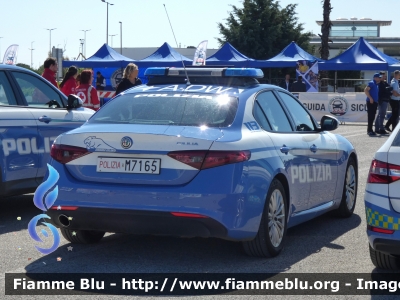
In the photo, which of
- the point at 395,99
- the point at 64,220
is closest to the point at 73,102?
the point at 64,220

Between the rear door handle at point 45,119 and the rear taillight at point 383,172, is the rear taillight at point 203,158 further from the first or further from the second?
the rear door handle at point 45,119

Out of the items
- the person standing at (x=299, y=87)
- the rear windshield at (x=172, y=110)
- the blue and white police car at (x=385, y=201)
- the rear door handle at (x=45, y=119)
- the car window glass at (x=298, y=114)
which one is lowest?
the person standing at (x=299, y=87)

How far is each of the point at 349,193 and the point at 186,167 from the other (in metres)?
3.36

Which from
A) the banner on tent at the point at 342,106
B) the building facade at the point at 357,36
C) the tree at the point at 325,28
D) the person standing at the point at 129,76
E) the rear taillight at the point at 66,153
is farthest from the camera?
the building facade at the point at 357,36

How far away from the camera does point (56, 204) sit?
6.14 meters

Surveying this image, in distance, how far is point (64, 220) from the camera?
Result: 616cm

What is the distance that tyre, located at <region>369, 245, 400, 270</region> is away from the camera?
5863 millimetres

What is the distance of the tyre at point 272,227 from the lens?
625 cm

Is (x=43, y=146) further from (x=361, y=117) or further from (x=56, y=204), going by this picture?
(x=361, y=117)

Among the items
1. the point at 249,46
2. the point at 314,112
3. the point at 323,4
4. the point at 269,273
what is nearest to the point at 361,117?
the point at 314,112

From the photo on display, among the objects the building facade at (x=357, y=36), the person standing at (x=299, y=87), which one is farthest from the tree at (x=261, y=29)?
the person standing at (x=299, y=87)

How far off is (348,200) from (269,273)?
298 cm

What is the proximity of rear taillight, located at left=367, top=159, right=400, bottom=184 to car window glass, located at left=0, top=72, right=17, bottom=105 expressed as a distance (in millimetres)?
4455

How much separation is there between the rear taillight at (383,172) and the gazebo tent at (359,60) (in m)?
27.6
